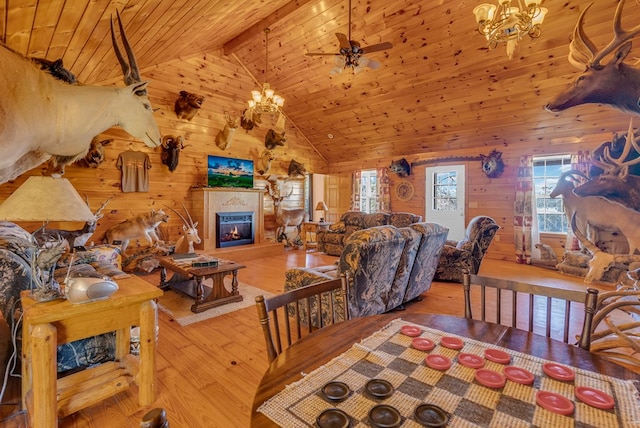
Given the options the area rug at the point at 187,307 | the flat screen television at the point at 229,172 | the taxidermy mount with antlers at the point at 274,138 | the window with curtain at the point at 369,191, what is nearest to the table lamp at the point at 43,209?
the area rug at the point at 187,307

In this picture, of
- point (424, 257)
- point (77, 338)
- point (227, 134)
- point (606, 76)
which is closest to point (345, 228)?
point (227, 134)

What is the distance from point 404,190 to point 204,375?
6.61 metres

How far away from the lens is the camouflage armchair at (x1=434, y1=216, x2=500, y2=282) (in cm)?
423

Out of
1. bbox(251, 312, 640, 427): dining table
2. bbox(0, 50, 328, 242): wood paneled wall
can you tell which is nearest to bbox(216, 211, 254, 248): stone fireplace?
bbox(0, 50, 328, 242): wood paneled wall

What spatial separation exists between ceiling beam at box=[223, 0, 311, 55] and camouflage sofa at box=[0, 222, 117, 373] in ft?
15.1

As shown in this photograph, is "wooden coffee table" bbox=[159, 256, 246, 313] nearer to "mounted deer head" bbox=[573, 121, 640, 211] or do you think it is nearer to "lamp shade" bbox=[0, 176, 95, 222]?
"lamp shade" bbox=[0, 176, 95, 222]

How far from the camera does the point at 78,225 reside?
428cm

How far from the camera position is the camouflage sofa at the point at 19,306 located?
1.76m

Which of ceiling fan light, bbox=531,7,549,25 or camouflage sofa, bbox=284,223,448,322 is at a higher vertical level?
ceiling fan light, bbox=531,7,549,25

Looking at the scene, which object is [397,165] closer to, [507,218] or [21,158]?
[507,218]

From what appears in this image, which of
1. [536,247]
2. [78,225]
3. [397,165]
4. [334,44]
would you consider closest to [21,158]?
[78,225]

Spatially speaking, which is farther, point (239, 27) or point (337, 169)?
point (337, 169)

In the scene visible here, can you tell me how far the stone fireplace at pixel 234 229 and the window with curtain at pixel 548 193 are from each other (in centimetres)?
592

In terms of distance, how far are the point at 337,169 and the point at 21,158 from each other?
750 centimetres
